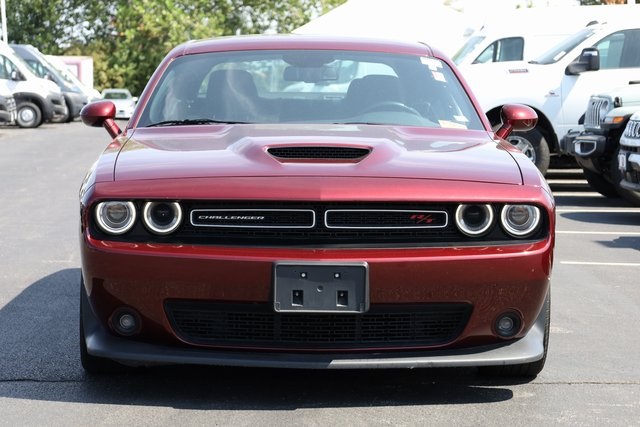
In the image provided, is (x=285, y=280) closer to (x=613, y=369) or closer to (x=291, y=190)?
(x=291, y=190)

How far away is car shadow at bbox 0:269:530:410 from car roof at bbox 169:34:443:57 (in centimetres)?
176

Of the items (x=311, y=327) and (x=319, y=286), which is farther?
(x=311, y=327)

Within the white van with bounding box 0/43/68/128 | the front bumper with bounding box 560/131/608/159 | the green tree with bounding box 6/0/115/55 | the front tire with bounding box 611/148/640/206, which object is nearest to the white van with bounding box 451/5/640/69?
the front bumper with bounding box 560/131/608/159

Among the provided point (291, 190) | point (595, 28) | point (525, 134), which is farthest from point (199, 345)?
point (595, 28)

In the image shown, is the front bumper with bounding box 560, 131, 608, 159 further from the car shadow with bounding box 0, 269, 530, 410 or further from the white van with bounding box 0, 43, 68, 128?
the white van with bounding box 0, 43, 68, 128

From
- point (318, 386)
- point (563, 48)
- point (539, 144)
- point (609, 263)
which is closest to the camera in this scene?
point (318, 386)

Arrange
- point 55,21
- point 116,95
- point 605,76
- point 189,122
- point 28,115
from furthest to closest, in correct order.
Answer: point 55,21, point 116,95, point 28,115, point 605,76, point 189,122

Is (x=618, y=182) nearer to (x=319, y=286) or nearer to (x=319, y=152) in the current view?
(x=319, y=152)

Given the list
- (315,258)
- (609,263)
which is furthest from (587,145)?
(315,258)

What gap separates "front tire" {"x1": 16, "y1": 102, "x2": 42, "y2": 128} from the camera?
108ft

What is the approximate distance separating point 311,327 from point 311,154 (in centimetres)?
70

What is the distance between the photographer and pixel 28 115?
3303 centimetres

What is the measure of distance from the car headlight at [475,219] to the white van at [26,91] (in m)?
29.1

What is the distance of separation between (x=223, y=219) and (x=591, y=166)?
31.5ft
